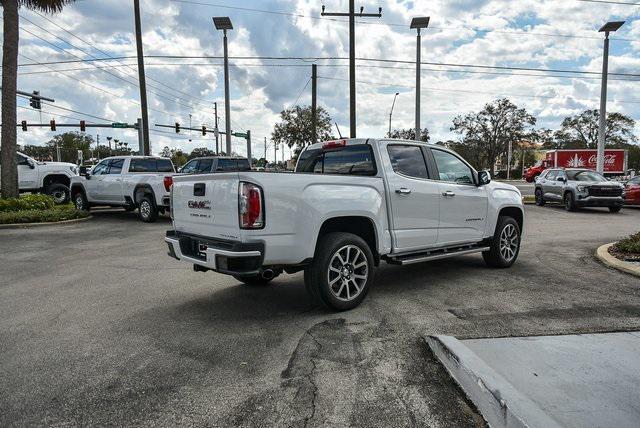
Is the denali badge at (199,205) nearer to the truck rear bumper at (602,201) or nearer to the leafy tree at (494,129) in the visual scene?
the truck rear bumper at (602,201)

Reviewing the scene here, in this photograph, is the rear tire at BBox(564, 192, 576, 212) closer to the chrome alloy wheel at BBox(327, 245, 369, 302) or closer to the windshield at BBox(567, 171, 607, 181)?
the windshield at BBox(567, 171, 607, 181)

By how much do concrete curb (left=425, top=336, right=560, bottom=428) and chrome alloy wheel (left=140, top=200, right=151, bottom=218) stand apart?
39.1 feet

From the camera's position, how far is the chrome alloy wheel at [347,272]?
4941 millimetres

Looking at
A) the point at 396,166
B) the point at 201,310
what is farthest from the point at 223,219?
the point at 396,166

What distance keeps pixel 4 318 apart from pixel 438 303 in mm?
4849

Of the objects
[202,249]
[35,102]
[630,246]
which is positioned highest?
[35,102]

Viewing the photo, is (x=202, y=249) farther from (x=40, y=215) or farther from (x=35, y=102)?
(x=35, y=102)

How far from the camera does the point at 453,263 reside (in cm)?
788

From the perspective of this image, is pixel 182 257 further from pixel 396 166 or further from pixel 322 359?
pixel 396 166

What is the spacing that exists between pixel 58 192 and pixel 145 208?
280 inches

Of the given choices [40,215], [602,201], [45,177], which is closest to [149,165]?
[40,215]

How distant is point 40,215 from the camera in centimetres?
1361

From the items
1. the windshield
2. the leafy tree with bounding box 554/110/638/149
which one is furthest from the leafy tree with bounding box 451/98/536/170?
the windshield

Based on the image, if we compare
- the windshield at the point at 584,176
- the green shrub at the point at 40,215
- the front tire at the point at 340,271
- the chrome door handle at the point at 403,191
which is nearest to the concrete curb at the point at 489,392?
the front tire at the point at 340,271
